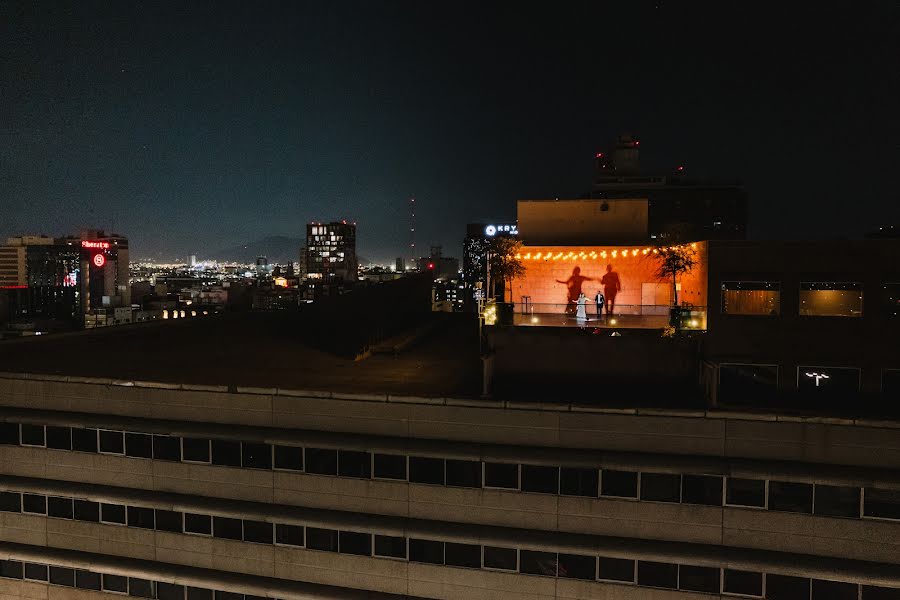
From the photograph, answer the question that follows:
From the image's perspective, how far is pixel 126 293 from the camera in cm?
14138

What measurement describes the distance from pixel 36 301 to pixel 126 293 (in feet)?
80.0

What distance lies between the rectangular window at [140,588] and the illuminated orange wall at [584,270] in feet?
60.0

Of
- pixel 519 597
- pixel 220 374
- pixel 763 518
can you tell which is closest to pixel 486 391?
pixel 519 597

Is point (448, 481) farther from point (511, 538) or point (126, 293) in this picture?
point (126, 293)

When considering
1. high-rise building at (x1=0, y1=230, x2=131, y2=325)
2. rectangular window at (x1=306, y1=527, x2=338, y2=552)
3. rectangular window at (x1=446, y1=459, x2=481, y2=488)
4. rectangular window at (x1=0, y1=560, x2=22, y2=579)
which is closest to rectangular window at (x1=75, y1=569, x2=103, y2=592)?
rectangular window at (x1=0, y1=560, x2=22, y2=579)

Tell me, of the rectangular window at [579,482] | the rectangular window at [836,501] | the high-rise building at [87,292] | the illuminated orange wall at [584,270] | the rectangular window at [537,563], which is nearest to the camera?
the rectangular window at [836,501]

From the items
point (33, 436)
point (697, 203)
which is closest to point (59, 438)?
point (33, 436)

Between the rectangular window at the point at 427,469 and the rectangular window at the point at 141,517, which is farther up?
the rectangular window at the point at 427,469

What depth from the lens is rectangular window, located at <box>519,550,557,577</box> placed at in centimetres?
1591

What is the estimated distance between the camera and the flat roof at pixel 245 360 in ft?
68.8

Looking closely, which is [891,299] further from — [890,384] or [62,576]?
[62,576]

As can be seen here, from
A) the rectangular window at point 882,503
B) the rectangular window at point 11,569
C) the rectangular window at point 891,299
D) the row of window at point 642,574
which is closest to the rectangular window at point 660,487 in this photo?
the row of window at point 642,574

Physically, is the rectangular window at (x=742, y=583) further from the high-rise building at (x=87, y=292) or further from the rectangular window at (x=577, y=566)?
the high-rise building at (x=87, y=292)

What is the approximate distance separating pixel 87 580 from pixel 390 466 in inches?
444
